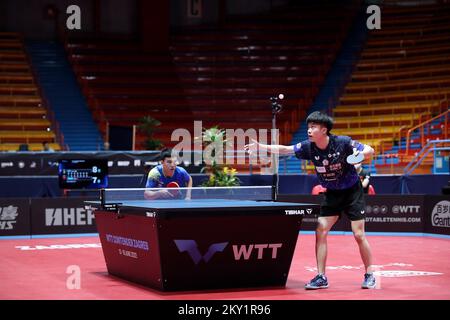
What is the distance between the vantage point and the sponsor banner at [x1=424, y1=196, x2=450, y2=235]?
1532 centimetres

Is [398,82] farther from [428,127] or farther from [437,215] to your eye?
[437,215]

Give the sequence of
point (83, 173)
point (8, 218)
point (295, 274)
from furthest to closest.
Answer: point (83, 173) → point (8, 218) → point (295, 274)

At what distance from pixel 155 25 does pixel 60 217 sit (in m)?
15.9

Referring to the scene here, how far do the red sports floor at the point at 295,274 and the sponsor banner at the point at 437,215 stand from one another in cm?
37

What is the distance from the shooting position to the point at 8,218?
1642 centimetres

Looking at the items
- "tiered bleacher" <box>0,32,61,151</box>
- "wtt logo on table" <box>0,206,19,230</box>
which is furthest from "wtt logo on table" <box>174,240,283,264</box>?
"tiered bleacher" <box>0,32,61,151</box>

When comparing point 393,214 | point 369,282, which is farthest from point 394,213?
point 369,282

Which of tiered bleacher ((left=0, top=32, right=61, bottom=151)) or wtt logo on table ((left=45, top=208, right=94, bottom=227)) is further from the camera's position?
tiered bleacher ((left=0, top=32, right=61, bottom=151))

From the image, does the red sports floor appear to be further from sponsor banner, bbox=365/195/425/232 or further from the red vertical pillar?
the red vertical pillar

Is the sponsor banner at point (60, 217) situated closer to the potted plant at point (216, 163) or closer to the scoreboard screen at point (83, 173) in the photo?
the scoreboard screen at point (83, 173)

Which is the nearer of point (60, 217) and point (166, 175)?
point (166, 175)

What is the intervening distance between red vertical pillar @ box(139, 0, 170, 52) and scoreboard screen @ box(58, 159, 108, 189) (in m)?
14.4

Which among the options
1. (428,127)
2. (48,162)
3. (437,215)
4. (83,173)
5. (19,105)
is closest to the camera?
(437,215)
